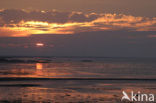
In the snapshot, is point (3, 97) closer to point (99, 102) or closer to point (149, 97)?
point (99, 102)

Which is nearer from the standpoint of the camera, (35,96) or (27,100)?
(27,100)

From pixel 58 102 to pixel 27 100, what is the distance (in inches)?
102

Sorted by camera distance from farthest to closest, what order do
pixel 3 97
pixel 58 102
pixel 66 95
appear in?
pixel 66 95 < pixel 3 97 < pixel 58 102

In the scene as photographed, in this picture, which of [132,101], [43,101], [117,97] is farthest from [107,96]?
[43,101]

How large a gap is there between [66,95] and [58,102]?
3.47 meters

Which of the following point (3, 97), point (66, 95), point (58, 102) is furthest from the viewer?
point (66, 95)

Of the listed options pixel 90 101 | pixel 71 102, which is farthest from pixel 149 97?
pixel 71 102

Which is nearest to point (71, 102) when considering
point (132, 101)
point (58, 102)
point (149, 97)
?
point (58, 102)

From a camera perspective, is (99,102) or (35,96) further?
(35,96)

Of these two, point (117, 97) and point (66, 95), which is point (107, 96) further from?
point (66, 95)

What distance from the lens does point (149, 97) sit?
78.0 ft

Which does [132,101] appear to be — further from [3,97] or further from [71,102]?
[3,97]

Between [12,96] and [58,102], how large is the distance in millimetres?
4758

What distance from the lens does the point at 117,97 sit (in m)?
23.7
